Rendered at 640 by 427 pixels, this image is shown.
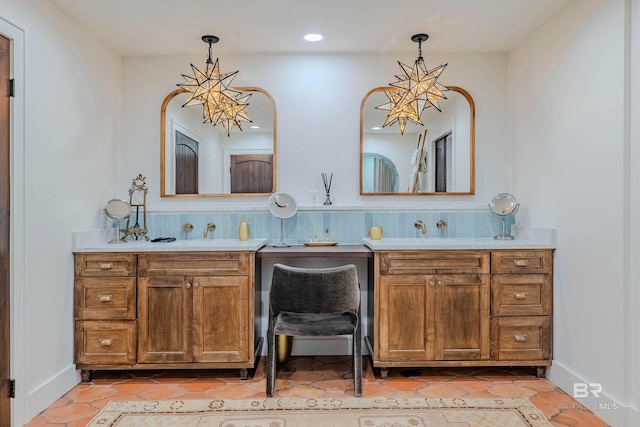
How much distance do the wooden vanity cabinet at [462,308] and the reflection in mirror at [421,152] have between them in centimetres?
76

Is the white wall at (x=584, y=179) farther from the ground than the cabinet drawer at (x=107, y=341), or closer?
farther from the ground

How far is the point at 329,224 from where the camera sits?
10.9 ft

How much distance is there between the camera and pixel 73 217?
2.73 meters

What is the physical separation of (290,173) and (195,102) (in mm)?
934

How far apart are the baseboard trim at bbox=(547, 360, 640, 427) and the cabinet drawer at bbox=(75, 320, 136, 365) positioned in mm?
2704

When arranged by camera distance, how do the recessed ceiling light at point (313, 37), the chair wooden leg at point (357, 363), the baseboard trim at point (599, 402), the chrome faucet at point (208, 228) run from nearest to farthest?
the baseboard trim at point (599, 402)
the chair wooden leg at point (357, 363)
the recessed ceiling light at point (313, 37)
the chrome faucet at point (208, 228)

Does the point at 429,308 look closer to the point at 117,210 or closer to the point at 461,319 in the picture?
the point at 461,319

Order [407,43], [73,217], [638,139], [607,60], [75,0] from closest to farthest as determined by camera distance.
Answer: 1. [638,139]
2. [607,60]
3. [75,0]
4. [73,217]
5. [407,43]

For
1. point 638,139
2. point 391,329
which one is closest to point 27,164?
point 391,329

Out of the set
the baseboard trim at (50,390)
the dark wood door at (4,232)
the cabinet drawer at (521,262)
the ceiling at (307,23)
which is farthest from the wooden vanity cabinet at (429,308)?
the dark wood door at (4,232)

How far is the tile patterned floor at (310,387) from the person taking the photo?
7.79ft

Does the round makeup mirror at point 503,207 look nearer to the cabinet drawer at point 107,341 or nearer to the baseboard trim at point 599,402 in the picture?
the baseboard trim at point 599,402

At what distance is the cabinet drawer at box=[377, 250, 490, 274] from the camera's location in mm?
2758

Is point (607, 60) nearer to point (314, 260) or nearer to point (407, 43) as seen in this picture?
point (407, 43)
